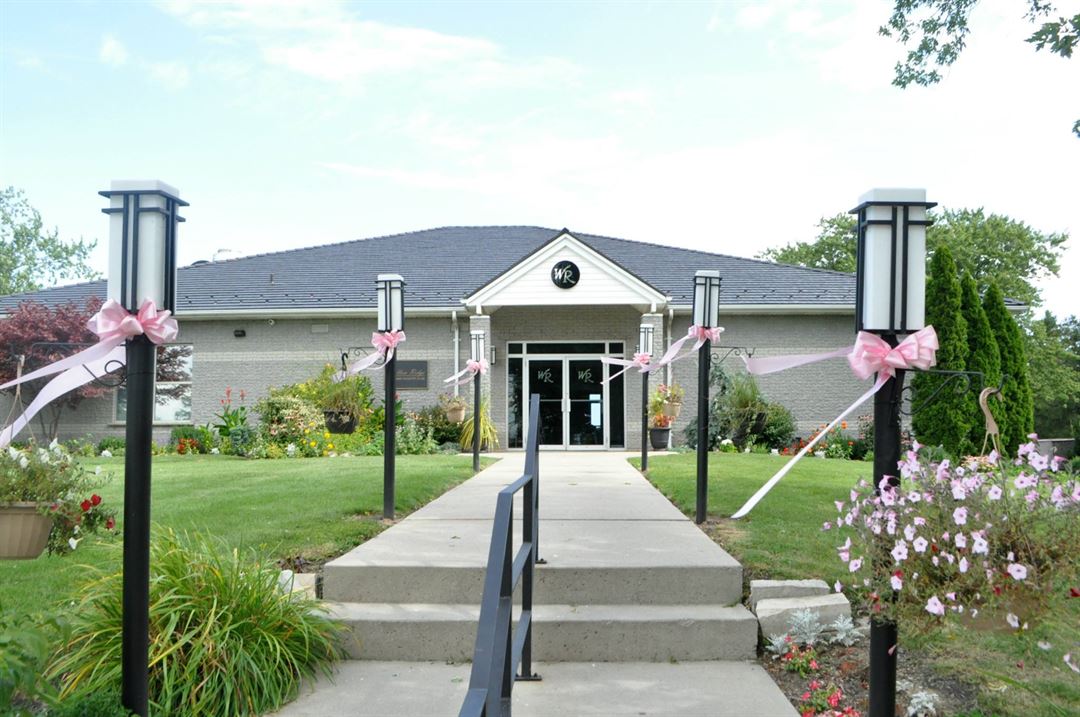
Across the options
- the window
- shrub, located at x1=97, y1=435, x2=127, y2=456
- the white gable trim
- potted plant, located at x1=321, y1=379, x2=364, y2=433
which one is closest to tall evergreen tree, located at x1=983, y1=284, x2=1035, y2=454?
the white gable trim

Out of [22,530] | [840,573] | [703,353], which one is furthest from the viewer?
[703,353]

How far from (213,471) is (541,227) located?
15.0 m

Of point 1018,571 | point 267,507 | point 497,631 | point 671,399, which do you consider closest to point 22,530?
point 267,507

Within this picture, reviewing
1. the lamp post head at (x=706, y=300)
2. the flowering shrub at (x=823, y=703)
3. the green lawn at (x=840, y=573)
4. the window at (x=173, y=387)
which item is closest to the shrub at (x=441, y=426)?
the window at (x=173, y=387)

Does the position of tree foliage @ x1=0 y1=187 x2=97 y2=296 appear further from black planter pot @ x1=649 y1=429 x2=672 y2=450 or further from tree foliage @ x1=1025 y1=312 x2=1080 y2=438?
tree foliage @ x1=1025 y1=312 x2=1080 y2=438

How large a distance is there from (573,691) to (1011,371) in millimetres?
16864

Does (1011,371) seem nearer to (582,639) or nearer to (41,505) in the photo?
(582,639)

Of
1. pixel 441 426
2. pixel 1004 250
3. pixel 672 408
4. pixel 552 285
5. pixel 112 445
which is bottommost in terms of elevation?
pixel 112 445

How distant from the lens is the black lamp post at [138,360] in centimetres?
300

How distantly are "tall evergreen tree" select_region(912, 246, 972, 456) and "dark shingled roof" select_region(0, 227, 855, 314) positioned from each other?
75.7 inches

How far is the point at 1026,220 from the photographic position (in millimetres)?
33594

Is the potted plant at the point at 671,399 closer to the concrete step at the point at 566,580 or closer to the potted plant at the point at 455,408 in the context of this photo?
the potted plant at the point at 455,408

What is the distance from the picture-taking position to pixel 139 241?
3125mm

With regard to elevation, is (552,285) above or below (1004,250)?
below
